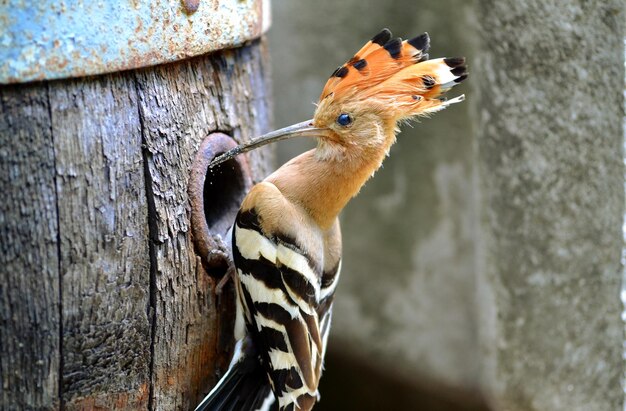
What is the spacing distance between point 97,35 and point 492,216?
147cm

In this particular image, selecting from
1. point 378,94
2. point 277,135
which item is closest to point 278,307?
point 277,135

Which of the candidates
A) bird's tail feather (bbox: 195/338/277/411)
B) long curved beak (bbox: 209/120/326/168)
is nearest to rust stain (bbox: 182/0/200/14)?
long curved beak (bbox: 209/120/326/168)

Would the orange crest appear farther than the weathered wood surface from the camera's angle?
Yes

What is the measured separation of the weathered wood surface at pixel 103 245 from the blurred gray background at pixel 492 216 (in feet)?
3.32

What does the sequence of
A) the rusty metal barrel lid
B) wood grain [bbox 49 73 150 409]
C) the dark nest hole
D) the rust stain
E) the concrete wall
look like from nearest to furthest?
1. the rusty metal barrel lid
2. wood grain [bbox 49 73 150 409]
3. the rust stain
4. the dark nest hole
5. the concrete wall

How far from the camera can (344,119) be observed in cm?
175

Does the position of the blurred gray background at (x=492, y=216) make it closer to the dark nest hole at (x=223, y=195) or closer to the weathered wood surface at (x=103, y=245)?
the dark nest hole at (x=223, y=195)

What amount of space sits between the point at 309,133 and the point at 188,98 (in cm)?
27

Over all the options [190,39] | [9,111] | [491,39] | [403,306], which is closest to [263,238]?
[190,39]

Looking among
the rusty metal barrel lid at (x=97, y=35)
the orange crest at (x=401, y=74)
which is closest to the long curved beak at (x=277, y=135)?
the orange crest at (x=401, y=74)

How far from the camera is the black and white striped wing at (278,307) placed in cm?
174

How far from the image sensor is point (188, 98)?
171 cm

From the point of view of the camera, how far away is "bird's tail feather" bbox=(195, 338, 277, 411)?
1.75 meters

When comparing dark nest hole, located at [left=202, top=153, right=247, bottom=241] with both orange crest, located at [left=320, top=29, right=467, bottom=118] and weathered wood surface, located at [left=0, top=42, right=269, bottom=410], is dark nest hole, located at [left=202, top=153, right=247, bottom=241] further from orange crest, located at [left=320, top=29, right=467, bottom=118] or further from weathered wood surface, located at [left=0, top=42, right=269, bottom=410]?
orange crest, located at [left=320, top=29, right=467, bottom=118]
